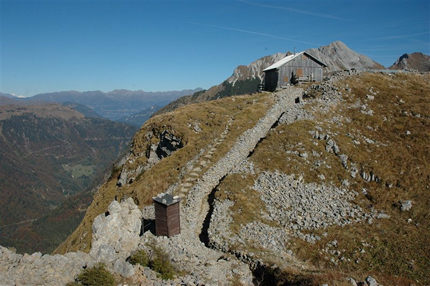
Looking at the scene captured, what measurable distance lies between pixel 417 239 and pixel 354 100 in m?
25.9

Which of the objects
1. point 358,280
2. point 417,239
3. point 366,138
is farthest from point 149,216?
point 366,138

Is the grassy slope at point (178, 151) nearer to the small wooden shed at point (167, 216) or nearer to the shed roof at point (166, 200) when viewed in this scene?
the small wooden shed at point (167, 216)

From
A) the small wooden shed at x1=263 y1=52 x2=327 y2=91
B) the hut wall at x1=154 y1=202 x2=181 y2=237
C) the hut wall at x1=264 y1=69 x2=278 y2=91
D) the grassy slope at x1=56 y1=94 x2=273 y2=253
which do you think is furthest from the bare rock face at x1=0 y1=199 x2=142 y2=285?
the hut wall at x1=264 y1=69 x2=278 y2=91

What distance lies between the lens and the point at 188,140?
41844 millimetres

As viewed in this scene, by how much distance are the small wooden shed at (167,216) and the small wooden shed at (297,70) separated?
45.7 m

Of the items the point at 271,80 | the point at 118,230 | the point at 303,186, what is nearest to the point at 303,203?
the point at 303,186

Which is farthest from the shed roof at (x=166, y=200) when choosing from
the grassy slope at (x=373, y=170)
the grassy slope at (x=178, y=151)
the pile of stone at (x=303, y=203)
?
the grassy slope at (x=178, y=151)

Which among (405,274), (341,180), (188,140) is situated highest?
(188,140)

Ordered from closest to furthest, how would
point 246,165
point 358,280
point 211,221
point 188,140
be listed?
1. point 358,280
2. point 211,221
3. point 246,165
4. point 188,140

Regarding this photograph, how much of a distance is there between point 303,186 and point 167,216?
1379 cm

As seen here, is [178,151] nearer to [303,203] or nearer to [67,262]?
[303,203]

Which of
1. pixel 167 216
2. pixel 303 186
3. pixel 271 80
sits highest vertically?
pixel 271 80

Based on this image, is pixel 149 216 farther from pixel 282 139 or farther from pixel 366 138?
pixel 366 138

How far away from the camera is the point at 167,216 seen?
2155cm
